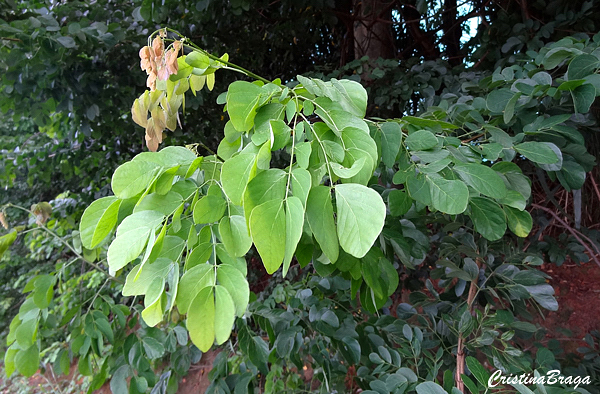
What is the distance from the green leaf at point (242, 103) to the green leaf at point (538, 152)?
0.54 meters

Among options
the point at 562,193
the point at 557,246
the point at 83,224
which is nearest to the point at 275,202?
the point at 83,224

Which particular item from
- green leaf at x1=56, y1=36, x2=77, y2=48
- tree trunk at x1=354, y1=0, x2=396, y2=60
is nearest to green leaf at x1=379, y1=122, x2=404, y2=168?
green leaf at x1=56, y1=36, x2=77, y2=48

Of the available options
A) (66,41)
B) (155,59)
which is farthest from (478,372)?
(66,41)

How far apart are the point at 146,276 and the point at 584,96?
879 mm

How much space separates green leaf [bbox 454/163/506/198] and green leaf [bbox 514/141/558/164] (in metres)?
0.22

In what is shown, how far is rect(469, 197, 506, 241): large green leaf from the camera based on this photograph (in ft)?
1.82

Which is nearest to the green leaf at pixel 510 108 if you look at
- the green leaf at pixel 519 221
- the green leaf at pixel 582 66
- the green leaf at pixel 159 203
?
the green leaf at pixel 582 66

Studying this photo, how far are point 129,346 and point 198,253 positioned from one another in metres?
0.64

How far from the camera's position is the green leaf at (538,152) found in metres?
0.66

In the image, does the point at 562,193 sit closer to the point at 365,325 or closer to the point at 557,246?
the point at 557,246

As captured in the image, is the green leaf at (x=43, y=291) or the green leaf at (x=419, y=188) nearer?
the green leaf at (x=419, y=188)

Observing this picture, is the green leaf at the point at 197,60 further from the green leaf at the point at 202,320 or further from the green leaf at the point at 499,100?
the green leaf at the point at 499,100

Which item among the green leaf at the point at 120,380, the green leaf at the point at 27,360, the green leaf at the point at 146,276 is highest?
the green leaf at the point at 146,276

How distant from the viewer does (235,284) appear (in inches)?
15.4
